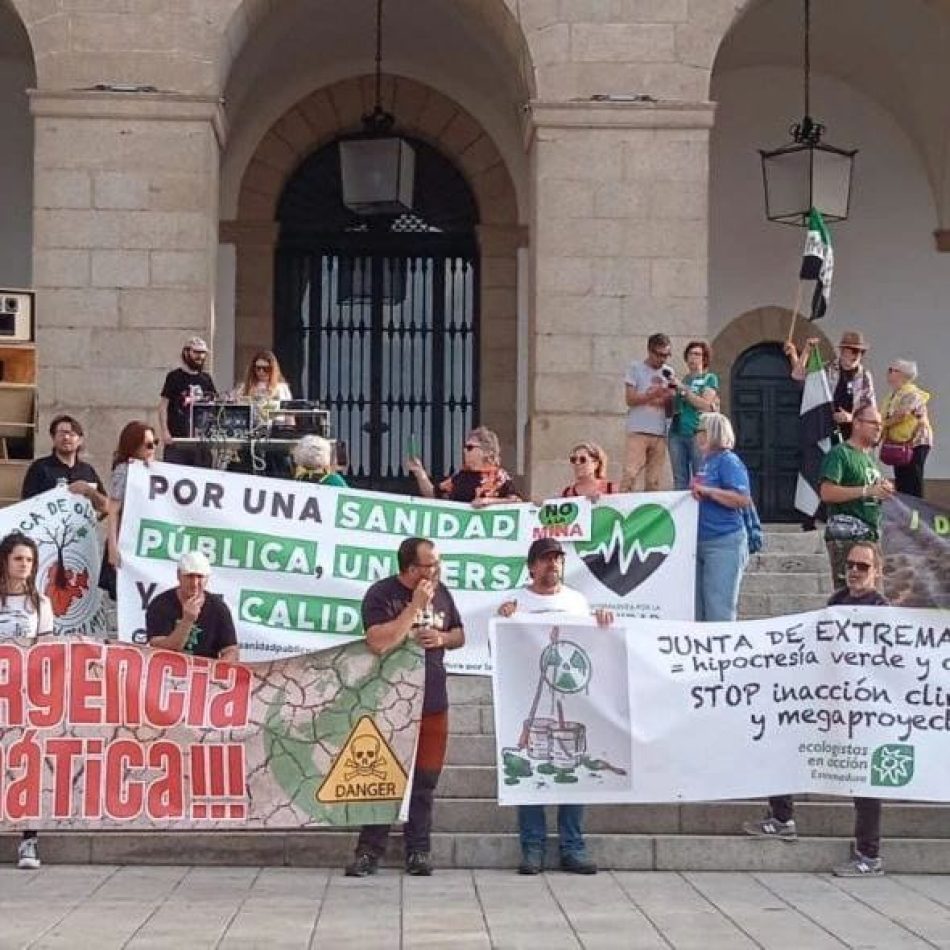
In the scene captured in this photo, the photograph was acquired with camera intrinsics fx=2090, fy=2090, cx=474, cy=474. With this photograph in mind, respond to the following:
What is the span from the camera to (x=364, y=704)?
31.3 feet

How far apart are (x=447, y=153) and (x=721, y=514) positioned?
9.57 metres

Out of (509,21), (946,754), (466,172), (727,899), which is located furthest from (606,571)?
(466,172)

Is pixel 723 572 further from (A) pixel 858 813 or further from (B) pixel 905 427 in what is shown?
(B) pixel 905 427

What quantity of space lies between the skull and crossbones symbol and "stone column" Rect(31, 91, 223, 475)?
6.21m

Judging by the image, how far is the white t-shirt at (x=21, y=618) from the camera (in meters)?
9.64

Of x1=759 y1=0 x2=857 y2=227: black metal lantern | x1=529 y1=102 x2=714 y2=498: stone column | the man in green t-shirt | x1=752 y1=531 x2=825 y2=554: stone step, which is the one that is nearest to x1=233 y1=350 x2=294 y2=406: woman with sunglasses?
x1=529 y1=102 x2=714 y2=498: stone column

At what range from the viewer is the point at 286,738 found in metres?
9.51

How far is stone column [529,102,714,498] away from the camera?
15.3m

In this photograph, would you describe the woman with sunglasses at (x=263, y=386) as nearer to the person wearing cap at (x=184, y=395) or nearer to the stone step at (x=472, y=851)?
the person wearing cap at (x=184, y=395)

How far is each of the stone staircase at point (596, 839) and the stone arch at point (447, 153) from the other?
30.3ft

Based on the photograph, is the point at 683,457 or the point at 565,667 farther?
the point at 683,457

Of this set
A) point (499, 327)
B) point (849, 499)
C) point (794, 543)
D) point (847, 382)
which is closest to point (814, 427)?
point (847, 382)

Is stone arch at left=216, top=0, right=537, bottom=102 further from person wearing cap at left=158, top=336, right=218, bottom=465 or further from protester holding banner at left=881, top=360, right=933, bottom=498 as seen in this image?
protester holding banner at left=881, top=360, right=933, bottom=498

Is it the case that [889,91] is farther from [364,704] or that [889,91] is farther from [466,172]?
[364,704]
